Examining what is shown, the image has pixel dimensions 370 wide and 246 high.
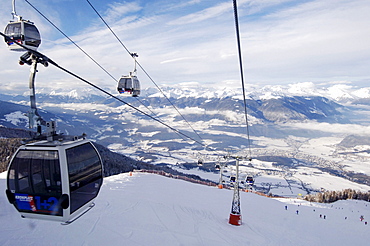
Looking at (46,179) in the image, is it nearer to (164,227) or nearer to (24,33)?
(24,33)

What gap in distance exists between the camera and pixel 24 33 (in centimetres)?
609

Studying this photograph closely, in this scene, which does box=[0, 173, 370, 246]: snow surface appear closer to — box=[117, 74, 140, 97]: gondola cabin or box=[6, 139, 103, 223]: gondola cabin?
box=[6, 139, 103, 223]: gondola cabin

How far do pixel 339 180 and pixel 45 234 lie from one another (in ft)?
547

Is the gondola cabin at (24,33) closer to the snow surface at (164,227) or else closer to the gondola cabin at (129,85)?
the gondola cabin at (129,85)

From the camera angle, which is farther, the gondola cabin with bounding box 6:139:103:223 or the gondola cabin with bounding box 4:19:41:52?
the gondola cabin with bounding box 4:19:41:52

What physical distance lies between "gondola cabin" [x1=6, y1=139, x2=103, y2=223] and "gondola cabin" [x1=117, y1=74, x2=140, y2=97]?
18.2 feet

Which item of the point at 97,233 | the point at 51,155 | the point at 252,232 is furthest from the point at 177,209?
the point at 51,155

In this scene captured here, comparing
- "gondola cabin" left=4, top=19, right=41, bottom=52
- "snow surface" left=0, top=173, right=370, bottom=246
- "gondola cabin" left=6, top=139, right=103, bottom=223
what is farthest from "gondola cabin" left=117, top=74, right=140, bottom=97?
"snow surface" left=0, top=173, right=370, bottom=246

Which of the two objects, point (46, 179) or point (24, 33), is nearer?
point (46, 179)

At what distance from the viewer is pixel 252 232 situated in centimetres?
1561

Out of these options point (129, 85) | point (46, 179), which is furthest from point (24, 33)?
point (129, 85)

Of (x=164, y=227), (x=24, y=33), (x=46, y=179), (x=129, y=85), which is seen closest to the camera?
(x=46, y=179)

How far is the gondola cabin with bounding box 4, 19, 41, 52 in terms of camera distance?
6.05 metres

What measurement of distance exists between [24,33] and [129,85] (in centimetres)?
552
